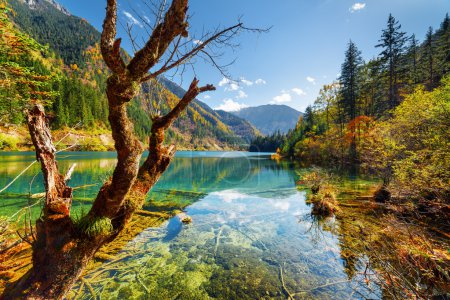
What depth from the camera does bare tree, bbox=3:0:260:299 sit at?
2.20 metres

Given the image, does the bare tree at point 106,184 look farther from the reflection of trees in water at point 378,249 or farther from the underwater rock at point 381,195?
the underwater rock at point 381,195

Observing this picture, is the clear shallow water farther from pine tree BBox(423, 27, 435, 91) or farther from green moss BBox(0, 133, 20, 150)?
pine tree BBox(423, 27, 435, 91)

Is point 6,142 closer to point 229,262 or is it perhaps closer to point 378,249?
point 229,262

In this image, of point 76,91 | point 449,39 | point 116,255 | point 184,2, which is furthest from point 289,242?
point 76,91

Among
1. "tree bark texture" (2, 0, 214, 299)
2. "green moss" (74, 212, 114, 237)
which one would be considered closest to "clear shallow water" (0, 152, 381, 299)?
"tree bark texture" (2, 0, 214, 299)

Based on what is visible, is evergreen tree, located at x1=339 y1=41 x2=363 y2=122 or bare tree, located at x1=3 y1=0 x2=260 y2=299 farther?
evergreen tree, located at x1=339 y1=41 x2=363 y2=122

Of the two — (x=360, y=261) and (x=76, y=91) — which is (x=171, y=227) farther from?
(x=76, y=91)

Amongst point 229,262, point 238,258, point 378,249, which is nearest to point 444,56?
point 378,249

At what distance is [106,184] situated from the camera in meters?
2.82

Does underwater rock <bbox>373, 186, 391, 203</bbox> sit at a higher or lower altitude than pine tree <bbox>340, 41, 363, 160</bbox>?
lower

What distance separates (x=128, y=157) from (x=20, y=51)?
797 centimetres

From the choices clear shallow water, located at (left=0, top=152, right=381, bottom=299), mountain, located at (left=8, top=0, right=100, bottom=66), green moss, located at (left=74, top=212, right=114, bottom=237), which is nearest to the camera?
green moss, located at (left=74, top=212, right=114, bottom=237)

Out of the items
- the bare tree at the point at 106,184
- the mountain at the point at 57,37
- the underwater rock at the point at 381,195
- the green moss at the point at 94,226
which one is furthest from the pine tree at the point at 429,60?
the mountain at the point at 57,37

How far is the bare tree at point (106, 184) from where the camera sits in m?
2.20
